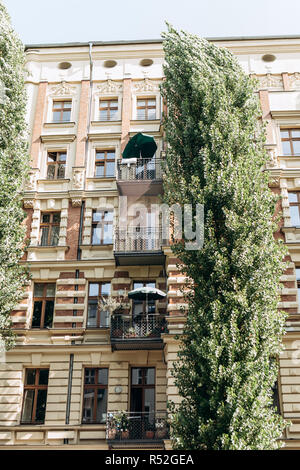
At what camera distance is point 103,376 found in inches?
711

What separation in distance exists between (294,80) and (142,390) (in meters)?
15.2

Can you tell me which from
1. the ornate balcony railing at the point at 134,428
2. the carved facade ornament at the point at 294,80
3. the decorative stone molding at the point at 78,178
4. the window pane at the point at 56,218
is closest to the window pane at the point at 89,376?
the ornate balcony railing at the point at 134,428

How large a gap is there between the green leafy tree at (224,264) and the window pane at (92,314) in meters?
4.68

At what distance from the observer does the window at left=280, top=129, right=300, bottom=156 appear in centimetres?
2120

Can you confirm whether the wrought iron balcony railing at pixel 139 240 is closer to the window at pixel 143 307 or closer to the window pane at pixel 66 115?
the window at pixel 143 307

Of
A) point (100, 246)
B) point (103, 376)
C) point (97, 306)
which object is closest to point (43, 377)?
point (103, 376)

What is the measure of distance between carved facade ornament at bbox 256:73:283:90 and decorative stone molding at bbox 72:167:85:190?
899cm

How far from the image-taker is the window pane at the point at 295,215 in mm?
19594

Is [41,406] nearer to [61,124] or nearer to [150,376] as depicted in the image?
[150,376]

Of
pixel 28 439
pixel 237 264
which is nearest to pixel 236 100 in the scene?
pixel 237 264

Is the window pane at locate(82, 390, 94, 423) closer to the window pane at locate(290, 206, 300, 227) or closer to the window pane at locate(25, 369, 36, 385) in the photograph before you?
the window pane at locate(25, 369, 36, 385)

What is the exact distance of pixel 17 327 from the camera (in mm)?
18562

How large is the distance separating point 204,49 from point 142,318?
10391 mm

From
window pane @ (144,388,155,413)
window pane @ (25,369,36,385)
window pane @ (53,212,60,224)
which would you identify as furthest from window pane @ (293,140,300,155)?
window pane @ (25,369,36,385)
